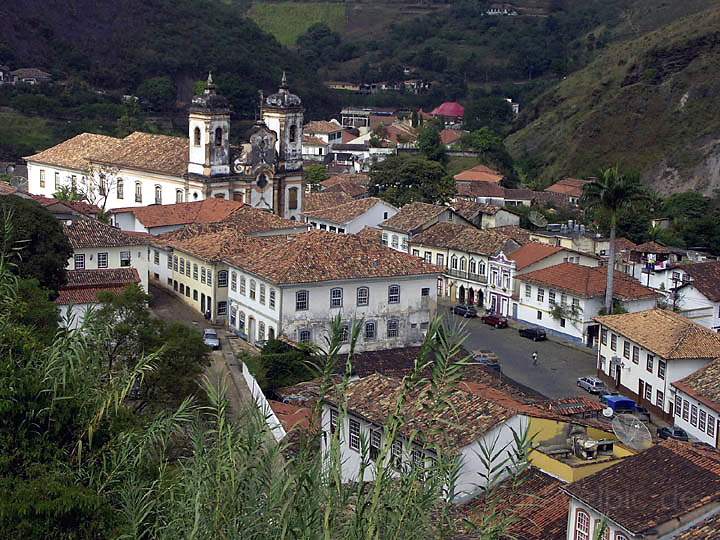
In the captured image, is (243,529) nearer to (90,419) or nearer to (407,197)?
(90,419)

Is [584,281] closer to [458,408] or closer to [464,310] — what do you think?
[464,310]

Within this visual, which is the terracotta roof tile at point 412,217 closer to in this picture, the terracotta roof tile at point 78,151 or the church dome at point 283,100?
the church dome at point 283,100

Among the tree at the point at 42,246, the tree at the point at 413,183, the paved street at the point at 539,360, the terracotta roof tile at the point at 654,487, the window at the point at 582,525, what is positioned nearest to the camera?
the terracotta roof tile at the point at 654,487

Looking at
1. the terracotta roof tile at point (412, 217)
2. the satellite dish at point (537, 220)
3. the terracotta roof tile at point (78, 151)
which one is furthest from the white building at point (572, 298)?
the terracotta roof tile at point (78, 151)

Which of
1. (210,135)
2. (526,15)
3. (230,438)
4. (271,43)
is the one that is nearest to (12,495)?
(230,438)

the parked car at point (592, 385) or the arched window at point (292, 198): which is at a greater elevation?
the arched window at point (292, 198)

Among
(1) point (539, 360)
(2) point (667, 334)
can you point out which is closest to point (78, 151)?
(1) point (539, 360)

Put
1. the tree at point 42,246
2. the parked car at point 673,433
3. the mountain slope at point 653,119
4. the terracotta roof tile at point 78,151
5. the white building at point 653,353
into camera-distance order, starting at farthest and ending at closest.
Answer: the mountain slope at point 653,119 → the terracotta roof tile at point 78,151 → the white building at point 653,353 → the tree at point 42,246 → the parked car at point 673,433
